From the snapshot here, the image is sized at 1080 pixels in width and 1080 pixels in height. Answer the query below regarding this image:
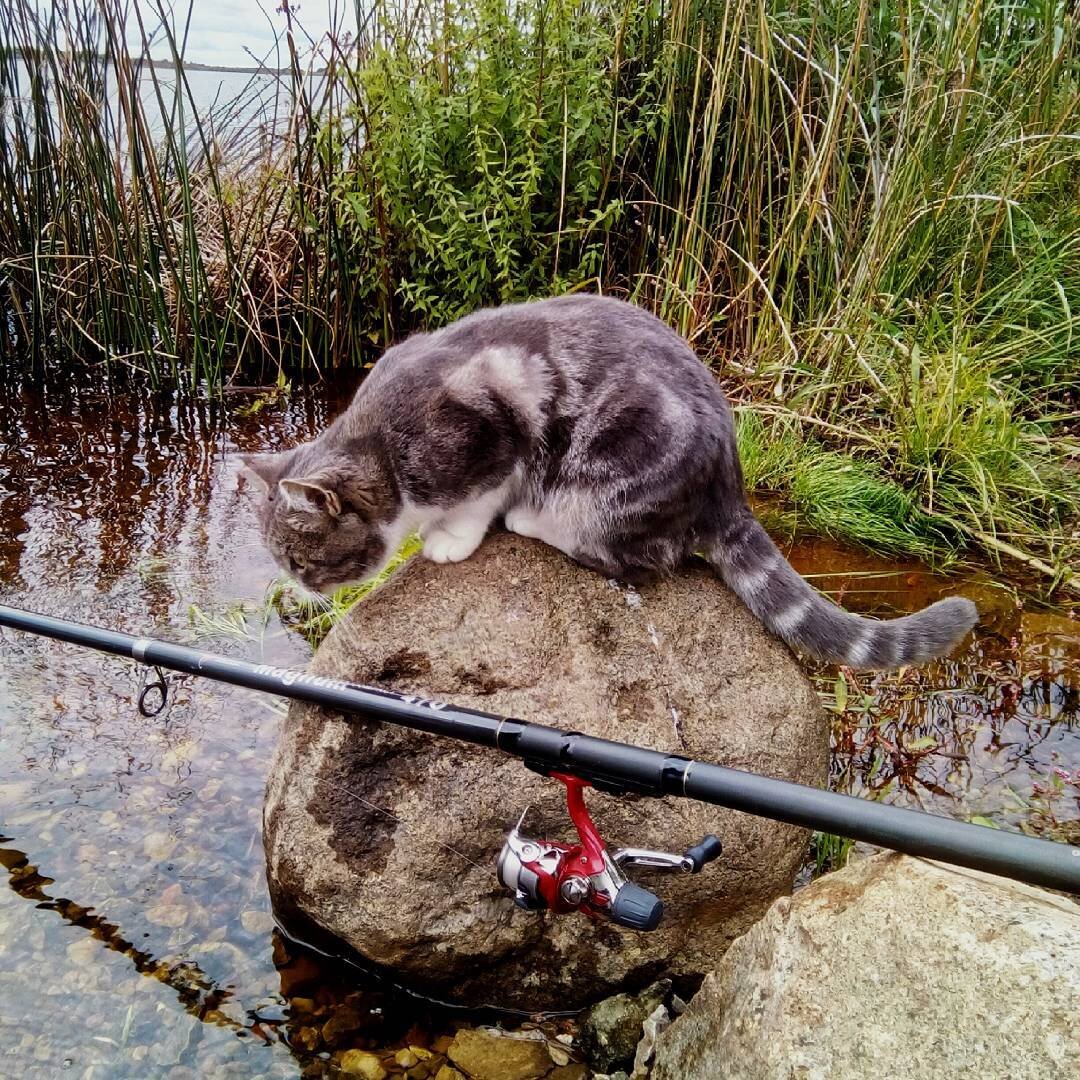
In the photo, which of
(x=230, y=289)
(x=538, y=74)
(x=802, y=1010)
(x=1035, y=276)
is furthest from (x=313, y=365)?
(x=802, y=1010)

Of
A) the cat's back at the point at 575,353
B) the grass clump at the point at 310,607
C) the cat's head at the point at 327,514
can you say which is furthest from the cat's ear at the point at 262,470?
the grass clump at the point at 310,607


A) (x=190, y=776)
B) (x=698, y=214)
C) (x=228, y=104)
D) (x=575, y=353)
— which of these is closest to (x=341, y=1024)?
(x=190, y=776)

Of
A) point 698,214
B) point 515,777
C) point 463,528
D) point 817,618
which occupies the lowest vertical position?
point 515,777

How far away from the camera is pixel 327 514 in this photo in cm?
233

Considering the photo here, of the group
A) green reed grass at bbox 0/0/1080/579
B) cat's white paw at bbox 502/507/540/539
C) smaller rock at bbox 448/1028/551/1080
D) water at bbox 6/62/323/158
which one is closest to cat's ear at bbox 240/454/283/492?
cat's white paw at bbox 502/507/540/539

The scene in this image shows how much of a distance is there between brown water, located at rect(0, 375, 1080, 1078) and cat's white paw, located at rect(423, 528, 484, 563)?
89cm

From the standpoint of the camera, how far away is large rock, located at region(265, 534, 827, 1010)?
2139 millimetres

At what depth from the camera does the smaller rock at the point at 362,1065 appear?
2.05 m

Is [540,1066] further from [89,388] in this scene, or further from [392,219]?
[89,388]

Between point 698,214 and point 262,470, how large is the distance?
9.49ft

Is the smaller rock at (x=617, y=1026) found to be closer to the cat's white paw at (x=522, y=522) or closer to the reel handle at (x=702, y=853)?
the reel handle at (x=702, y=853)

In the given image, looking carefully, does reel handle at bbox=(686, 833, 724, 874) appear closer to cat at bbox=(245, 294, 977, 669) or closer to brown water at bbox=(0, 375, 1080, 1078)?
cat at bbox=(245, 294, 977, 669)

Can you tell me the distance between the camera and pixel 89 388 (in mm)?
5512

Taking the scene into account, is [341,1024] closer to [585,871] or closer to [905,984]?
[585,871]
